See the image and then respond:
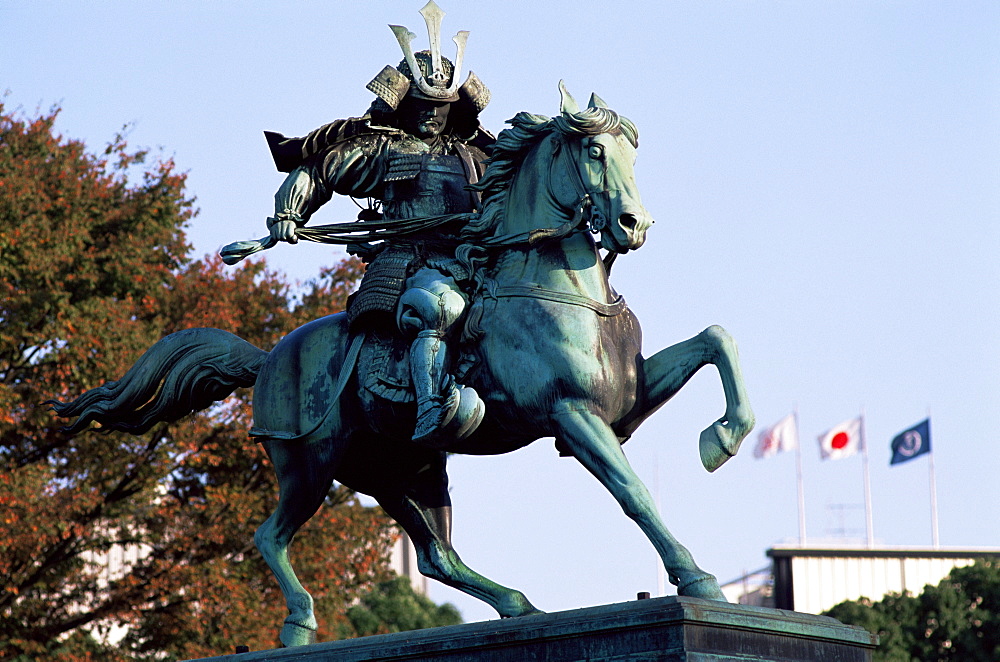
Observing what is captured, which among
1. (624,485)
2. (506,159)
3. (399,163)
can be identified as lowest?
(624,485)

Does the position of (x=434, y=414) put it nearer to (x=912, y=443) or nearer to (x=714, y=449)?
(x=714, y=449)

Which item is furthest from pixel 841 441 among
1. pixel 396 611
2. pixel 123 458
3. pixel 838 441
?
pixel 123 458

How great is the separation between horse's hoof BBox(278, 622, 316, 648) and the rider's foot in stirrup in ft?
4.54

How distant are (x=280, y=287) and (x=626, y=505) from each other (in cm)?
1259

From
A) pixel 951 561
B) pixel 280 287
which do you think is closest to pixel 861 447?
pixel 951 561

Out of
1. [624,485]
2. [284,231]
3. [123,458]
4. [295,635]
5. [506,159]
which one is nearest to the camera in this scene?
[624,485]

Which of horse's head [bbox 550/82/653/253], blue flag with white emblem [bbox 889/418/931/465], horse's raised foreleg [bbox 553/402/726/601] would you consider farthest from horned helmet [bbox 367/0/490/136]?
blue flag with white emblem [bbox 889/418/931/465]

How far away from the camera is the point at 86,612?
1859cm

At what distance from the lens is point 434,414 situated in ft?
24.8

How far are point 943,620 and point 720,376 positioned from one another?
72.8 feet

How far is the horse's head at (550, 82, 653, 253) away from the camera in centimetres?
743

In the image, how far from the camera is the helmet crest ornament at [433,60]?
8680mm

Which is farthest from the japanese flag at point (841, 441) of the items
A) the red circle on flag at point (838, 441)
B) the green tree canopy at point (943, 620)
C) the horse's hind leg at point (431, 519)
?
the horse's hind leg at point (431, 519)

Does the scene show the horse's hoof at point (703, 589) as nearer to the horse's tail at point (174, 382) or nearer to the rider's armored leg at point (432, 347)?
the rider's armored leg at point (432, 347)
